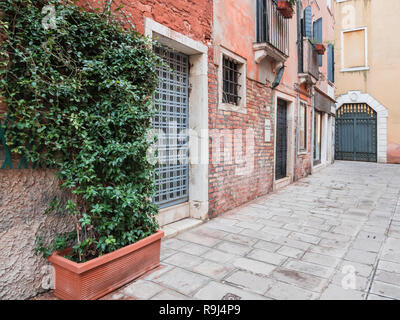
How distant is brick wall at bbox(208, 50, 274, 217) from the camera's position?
454 cm

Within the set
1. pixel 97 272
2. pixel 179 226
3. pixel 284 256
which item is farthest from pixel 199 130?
pixel 97 272

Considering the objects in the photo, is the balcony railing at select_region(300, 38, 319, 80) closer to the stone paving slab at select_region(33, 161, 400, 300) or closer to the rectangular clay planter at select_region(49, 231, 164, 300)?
the stone paving slab at select_region(33, 161, 400, 300)

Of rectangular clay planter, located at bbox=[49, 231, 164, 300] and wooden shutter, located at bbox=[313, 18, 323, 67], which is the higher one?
wooden shutter, located at bbox=[313, 18, 323, 67]

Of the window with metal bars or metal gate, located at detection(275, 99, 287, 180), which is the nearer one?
the window with metal bars

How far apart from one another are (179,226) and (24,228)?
2119mm

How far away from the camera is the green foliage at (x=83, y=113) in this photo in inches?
81.6

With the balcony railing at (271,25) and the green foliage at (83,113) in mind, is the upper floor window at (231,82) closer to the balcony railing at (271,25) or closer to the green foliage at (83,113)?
the balcony railing at (271,25)

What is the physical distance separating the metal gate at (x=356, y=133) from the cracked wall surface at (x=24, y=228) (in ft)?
50.4

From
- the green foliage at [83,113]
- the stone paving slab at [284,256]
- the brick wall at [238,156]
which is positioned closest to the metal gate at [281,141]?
the brick wall at [238,156]

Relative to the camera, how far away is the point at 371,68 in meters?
13.9

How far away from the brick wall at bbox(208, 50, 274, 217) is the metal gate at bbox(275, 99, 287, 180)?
0.98m

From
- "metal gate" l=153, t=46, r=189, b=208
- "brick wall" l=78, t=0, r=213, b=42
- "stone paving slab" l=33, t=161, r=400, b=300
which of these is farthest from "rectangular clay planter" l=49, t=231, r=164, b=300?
"brick wall" l=78, t=0, r=213, b=42

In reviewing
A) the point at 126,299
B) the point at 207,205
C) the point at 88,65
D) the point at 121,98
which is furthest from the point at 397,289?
the point at 88,65

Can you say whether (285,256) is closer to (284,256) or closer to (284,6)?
(284,256)
